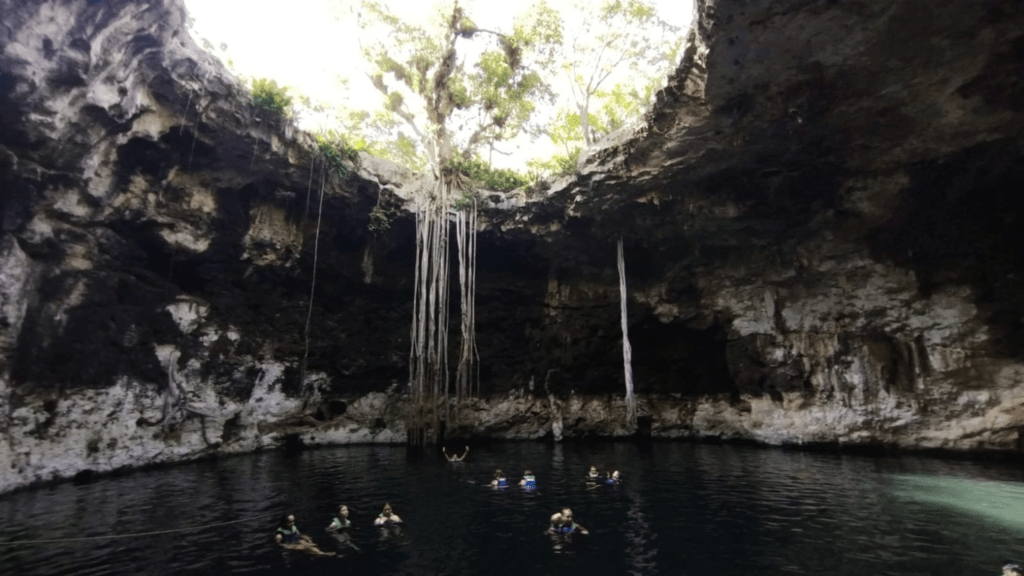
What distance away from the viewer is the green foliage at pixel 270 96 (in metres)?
11.9

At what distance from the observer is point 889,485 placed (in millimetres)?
9836

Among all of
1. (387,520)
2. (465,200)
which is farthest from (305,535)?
(465,200)

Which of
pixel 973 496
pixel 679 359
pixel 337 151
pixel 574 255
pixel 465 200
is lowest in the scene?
pixel 973 496

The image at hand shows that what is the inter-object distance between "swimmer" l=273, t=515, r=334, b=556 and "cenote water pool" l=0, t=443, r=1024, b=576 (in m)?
0.13

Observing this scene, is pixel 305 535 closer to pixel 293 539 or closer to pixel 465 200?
pixel 293 539

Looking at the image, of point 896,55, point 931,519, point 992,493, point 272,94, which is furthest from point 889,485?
point 272,94

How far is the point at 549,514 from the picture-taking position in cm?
838

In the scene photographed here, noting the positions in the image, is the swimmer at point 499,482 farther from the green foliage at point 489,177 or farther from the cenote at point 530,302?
the green foliage at point 489,177

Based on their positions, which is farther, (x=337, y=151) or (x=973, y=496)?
(x=337, y=151)

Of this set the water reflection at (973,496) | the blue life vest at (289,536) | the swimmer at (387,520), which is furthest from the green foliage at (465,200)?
the water reflection at (973,496)

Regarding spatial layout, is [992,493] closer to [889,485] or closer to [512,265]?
[889,485]

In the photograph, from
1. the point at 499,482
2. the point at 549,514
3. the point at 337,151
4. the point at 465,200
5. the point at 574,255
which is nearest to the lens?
the point at 549,514

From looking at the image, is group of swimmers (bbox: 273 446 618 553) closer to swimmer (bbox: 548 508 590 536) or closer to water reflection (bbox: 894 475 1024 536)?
swimmer (bbox: 548 508 590 536)

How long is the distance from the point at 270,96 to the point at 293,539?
32.4 feet
